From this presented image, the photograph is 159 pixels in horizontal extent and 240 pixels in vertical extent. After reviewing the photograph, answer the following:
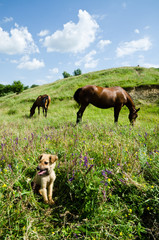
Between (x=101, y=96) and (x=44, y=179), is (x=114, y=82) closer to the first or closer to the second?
(x=101, y=96)

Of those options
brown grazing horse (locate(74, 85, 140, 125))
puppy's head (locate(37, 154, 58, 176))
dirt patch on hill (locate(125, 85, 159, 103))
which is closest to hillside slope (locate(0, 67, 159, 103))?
dirt patch on hill (locate(125, 85, 159, 103))

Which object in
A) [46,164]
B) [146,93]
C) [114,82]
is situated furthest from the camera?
[114,82]

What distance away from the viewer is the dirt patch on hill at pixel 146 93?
49.6 ft

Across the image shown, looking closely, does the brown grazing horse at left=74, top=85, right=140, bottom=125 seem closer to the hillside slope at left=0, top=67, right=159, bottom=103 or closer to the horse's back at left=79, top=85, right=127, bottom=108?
the horse's back at left=79, top=85, right=127, bottom=108

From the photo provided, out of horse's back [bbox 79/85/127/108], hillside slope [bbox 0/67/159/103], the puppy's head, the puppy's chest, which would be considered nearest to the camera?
the puppy's head

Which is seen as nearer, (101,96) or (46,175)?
(46,175)

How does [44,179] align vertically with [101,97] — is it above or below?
below

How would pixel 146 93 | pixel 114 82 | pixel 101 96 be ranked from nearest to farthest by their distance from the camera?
pixel 101 96, pixel 146 93, pixel 114 82

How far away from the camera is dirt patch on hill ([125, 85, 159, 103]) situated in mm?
15109

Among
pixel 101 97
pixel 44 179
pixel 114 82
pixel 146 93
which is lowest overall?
pixel 44 179

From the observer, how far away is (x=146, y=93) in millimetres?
15812

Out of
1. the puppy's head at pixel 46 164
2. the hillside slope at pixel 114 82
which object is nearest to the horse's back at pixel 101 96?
the puppy's head at pixel 46 164

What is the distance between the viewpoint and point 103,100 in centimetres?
782

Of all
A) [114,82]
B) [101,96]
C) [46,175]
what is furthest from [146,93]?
[46,175]
